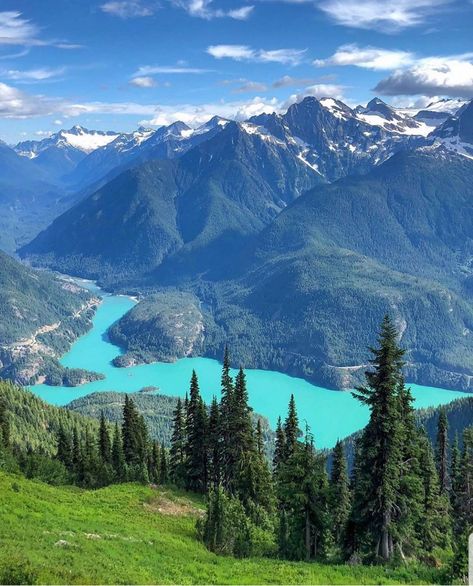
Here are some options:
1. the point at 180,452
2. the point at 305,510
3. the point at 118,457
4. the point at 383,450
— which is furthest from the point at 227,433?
the point at 383,450

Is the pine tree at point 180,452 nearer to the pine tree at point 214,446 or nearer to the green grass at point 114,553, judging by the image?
the pine tree at point 214,446

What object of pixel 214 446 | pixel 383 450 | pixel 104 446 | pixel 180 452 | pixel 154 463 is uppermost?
pixel 383 450

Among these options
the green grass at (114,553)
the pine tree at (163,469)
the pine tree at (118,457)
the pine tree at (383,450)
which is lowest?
the pine tree at (163,469)

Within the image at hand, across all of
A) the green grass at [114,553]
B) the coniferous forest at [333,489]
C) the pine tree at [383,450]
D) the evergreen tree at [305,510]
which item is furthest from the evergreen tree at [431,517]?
the green grass at [114,553]

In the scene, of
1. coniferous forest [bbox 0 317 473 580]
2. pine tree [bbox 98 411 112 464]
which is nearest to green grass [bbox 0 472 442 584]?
coniferous forest [bbox 0 317 473 580]

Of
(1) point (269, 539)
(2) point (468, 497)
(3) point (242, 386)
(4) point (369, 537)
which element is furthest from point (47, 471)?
(2) point (468, 497)

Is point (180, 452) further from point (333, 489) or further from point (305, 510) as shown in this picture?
point (333, 489)

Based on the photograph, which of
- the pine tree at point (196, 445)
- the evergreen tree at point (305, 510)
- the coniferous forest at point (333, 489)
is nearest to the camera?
the coniferous forest at point (333, 489)
